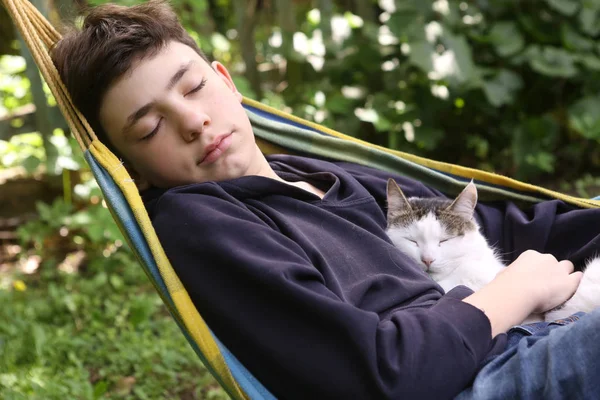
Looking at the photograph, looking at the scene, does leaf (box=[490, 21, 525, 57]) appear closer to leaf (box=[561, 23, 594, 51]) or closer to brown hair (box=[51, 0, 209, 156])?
leaf (box=[561, 23, 594, 51])

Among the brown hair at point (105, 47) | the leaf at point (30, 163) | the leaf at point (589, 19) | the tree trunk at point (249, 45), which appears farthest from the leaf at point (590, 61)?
the leaf at point (30, 163)

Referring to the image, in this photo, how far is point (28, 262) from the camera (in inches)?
146

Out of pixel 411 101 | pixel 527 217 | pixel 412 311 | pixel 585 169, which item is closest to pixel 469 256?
pixel 527 217

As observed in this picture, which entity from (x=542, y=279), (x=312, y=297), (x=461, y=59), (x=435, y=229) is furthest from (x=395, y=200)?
(x=461, y=59)

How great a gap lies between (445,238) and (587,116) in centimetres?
249

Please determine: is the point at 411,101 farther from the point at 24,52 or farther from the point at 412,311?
the point at 412,311

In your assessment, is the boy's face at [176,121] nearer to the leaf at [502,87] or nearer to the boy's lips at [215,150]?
the boy's lips at [215,150]

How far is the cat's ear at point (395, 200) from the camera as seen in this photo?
1.94m

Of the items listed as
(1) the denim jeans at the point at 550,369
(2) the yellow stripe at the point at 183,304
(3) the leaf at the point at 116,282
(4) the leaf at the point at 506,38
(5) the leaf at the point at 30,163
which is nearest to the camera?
(1) the denim jeans at the point at 550,369

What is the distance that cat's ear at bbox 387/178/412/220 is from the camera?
1.94m

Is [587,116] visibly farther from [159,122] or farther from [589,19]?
[159,122]

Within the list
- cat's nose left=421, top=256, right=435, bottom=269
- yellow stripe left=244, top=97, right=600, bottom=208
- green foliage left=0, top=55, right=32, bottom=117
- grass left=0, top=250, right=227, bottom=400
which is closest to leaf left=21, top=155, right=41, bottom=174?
grass left=0, top=250, right=227, bottom=400

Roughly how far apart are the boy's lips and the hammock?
20 cm

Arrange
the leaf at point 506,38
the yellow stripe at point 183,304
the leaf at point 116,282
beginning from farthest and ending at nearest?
the leaf at point 506,38
the leaf at point 116,282
the yellow stripe at point 183,304
